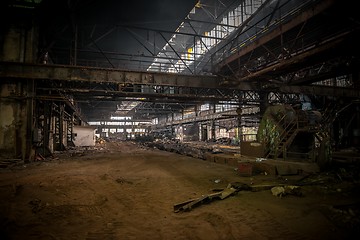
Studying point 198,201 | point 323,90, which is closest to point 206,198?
point 198,201

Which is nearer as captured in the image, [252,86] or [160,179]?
[160,179]

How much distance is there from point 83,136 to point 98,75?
12.8m

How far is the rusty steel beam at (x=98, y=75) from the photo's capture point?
10.8 m

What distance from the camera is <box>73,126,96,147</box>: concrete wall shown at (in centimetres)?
2228

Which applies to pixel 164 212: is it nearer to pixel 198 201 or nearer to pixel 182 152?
pixel 198 201

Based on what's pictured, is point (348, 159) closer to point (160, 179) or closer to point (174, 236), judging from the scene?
point (160, 179)

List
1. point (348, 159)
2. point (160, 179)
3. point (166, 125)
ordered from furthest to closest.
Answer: point (166, 125)
point (348, 159)
point (160, 179)

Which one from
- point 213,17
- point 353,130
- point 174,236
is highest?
point 213,17

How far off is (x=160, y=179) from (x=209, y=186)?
5.95 ft

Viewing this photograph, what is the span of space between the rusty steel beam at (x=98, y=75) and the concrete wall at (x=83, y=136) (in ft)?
38.9

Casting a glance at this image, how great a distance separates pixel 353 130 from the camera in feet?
54.6

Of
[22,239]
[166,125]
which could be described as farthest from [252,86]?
[166,125]

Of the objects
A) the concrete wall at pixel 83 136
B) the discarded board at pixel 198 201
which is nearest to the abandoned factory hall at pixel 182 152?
the discarded board at pixel 198 201

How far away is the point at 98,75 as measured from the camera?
12.1 meters
